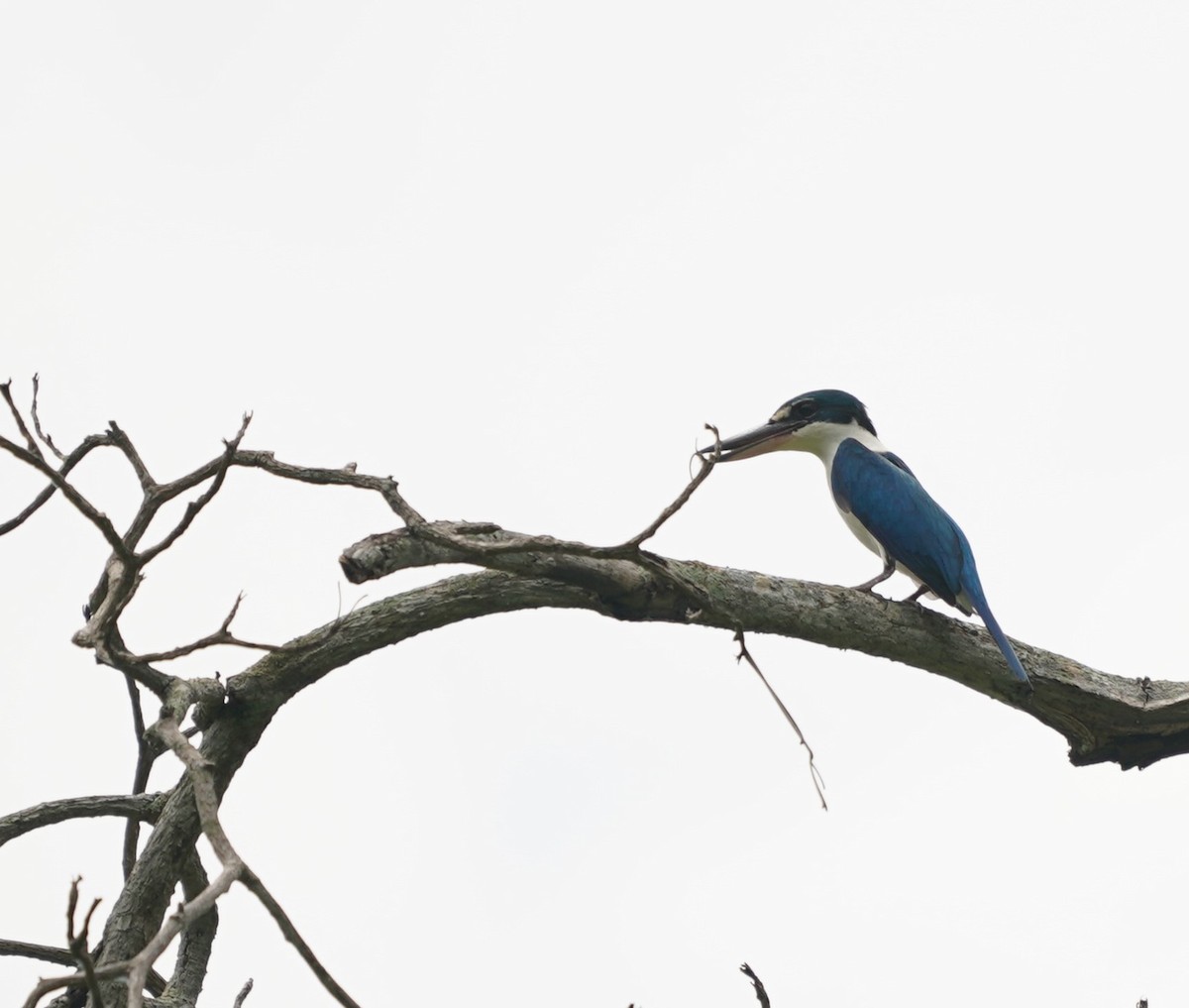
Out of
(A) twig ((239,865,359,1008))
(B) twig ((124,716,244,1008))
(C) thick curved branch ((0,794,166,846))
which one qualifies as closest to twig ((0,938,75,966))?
(C) thick curved branch ((0,794,166,846))

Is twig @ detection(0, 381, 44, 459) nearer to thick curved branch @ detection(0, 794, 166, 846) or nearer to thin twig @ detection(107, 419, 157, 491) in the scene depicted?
thin twig @ detection(107, 419, 157, 491)

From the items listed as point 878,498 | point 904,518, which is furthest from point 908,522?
point 878,498

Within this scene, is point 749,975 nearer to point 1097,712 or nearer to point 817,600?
point 817,600

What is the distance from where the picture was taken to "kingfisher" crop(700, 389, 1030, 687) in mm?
5734

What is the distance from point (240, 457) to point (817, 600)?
6.40ft

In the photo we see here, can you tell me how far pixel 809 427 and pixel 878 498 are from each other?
81 cm

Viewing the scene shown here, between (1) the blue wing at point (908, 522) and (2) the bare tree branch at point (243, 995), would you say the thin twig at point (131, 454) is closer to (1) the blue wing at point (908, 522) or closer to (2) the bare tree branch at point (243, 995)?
(2) the bare tree branch at point (243, 995)

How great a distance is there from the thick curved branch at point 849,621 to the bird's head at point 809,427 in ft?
6.44

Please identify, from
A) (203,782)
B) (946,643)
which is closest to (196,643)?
(203,782)

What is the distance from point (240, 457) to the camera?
12.3 ft

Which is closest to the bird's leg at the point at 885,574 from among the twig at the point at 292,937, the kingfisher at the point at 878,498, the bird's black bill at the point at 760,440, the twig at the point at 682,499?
the kingfisher at the point at 878,498

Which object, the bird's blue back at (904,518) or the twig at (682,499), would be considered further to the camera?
the bird's blue back at (904,518)

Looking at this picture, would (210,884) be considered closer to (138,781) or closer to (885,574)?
(138,781)

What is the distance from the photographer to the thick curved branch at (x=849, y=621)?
362 centimetres
